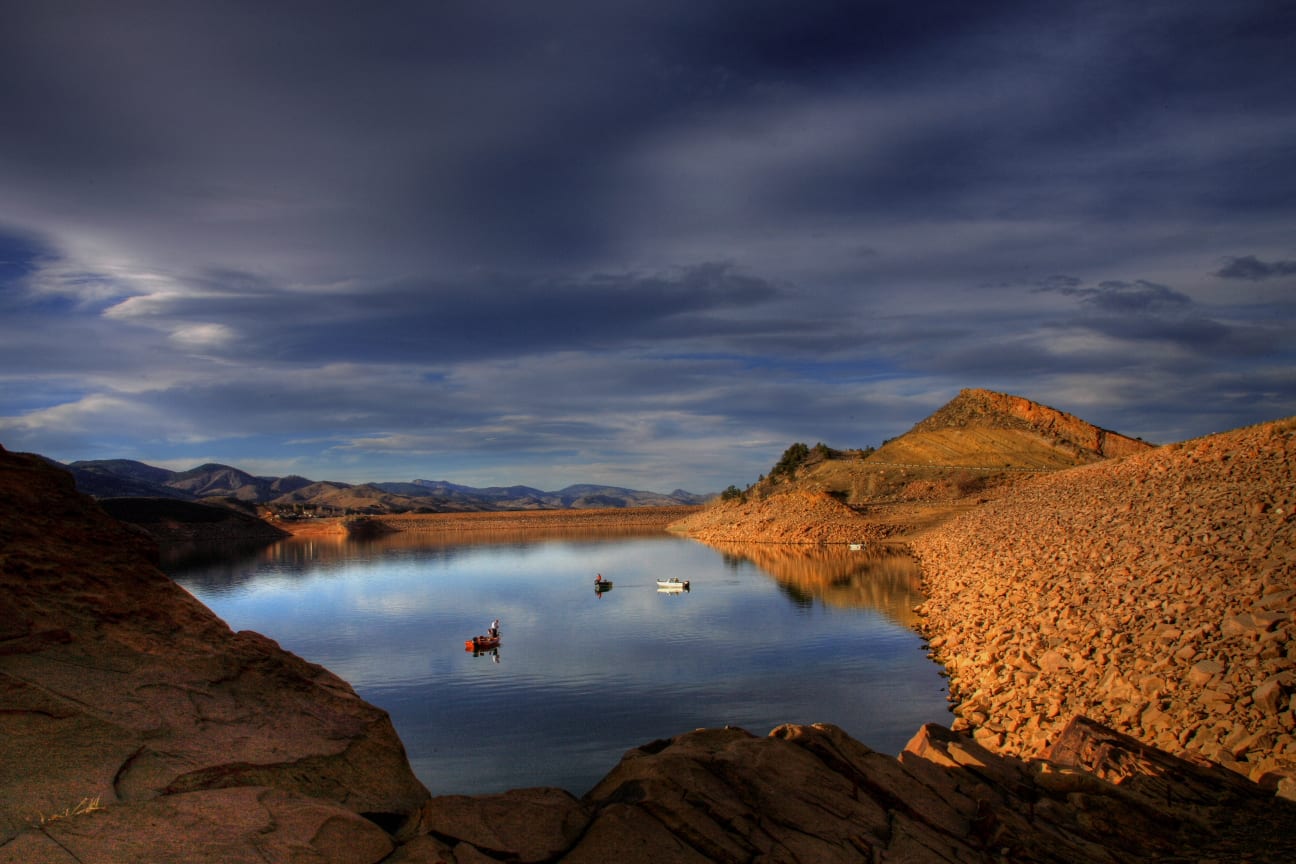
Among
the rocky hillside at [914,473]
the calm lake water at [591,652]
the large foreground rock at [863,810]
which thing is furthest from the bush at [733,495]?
the large foreground rock at [863,810]

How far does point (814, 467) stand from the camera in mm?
107188

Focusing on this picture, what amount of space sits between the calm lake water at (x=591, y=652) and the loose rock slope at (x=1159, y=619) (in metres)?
2.54

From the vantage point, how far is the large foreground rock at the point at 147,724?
593 centimetres

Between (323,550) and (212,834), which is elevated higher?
(212,834)

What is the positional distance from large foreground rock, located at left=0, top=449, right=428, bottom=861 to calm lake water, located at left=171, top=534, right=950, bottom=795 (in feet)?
23.6

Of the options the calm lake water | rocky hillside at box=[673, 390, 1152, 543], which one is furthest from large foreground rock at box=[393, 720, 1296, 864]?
rocky hillside at box=[673, 390, 1152, 543]

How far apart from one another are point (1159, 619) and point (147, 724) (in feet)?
60.1

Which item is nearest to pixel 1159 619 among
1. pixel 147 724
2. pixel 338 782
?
pixel 338 782

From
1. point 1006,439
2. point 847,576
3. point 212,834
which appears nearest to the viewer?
point 212,834

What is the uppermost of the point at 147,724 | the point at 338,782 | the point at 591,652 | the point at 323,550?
the point at 147,724

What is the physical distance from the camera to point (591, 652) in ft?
95.5

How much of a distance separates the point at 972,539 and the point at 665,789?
42404 millimetres

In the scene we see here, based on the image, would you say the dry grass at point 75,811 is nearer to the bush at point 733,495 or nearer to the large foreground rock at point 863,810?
the large foreground rock at point 863,810

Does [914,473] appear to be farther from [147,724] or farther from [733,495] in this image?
[147,724]
